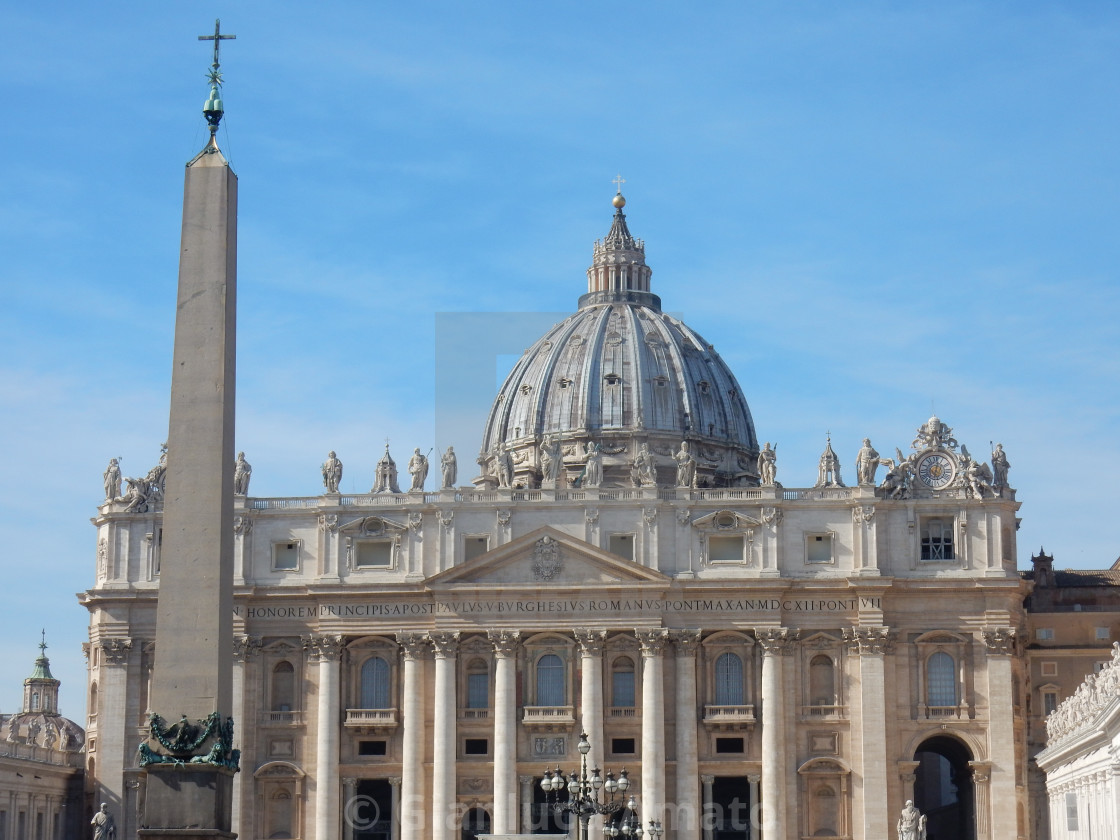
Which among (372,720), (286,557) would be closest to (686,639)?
(372,720)

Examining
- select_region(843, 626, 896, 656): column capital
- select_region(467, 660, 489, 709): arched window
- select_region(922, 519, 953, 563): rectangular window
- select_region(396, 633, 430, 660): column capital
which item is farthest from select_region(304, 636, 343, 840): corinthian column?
select_region(922, 519, 953, 563): rectangular window

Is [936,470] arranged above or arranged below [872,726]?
above

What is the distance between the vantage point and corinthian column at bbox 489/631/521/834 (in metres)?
88.9

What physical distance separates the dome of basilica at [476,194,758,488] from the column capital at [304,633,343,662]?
95.8ft

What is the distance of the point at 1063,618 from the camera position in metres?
95.4

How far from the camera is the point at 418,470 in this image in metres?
94.1

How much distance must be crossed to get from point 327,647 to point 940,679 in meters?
25.8

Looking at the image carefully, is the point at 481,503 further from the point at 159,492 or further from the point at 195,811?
the point at 195,811

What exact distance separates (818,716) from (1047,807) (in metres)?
10.1

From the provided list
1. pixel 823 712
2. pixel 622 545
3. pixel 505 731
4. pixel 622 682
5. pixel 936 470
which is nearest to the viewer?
pixel 505 731

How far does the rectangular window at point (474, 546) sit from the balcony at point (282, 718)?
9821 millimetres

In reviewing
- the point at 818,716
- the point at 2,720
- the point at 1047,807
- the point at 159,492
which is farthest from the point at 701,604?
the point at 2,720

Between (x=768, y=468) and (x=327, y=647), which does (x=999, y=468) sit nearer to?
(x=768, y=468)

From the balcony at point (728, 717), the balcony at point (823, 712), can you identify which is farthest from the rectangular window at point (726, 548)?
the balcony at point (823, 712)
